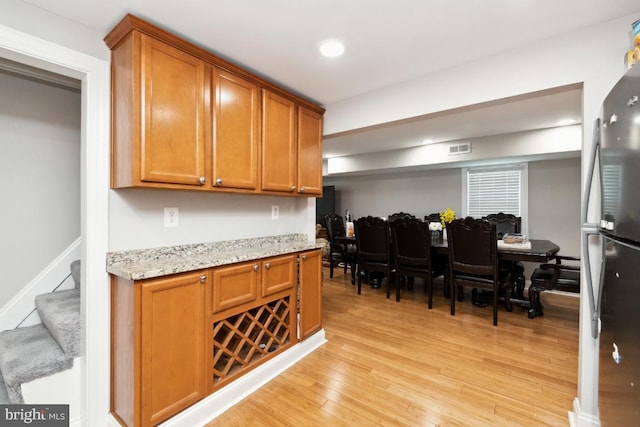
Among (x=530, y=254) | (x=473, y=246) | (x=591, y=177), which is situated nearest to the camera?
(x=591, y=177)

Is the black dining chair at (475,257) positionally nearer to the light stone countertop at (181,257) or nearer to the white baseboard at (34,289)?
the light stone countertop at (181,257)

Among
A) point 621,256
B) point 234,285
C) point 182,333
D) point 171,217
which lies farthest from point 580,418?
point 171,217

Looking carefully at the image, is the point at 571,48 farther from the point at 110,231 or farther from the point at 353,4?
the point at 110,231

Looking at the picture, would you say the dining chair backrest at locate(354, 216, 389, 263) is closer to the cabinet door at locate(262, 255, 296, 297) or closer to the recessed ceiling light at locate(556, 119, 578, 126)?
the cabinet door at locate(262, 255, 296, 297)

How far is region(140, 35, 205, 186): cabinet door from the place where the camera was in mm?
1480

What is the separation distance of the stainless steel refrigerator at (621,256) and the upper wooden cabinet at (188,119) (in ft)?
6.16

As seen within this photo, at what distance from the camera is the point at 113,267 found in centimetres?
154

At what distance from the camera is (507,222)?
4387 mm

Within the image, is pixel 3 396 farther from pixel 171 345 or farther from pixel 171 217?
pixel 171 217

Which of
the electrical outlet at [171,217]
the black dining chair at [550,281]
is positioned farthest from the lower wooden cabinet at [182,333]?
the black dining chair at [550,281]

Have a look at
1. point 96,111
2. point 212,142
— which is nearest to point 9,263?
point 96,111

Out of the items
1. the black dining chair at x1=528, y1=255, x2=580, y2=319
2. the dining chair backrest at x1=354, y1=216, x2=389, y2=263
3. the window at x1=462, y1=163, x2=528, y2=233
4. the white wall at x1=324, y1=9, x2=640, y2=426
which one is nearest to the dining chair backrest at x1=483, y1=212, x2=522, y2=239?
the window at x1=462, y1=163, x2=528, y2=233

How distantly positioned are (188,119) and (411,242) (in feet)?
9.34

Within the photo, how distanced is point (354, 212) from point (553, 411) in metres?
5.32
